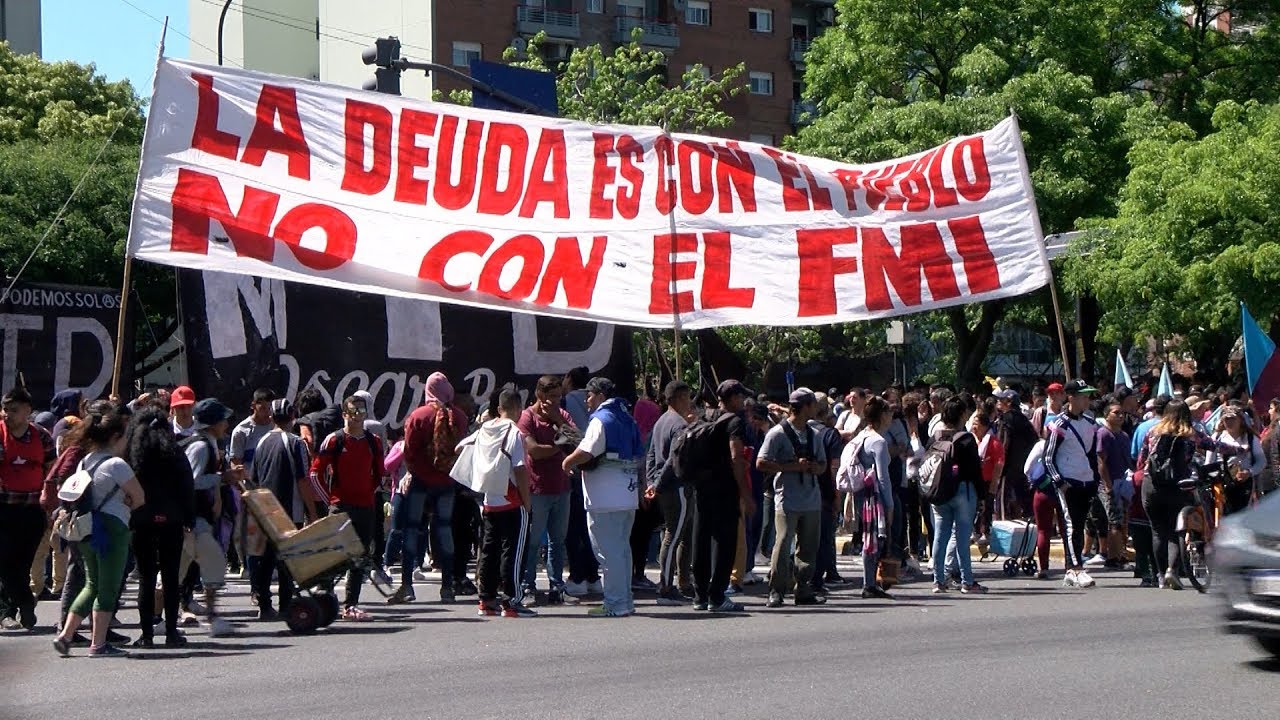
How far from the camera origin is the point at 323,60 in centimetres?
6141

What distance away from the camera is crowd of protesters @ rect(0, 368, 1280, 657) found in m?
10.5

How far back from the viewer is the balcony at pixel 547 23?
57237 millimetres

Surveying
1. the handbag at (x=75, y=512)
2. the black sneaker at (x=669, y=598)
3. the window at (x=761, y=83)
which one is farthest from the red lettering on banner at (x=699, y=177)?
the window at (x=761, y=83)

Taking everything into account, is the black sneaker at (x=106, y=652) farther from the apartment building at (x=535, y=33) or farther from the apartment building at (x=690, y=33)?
the apartment building at (x=690, y=33)

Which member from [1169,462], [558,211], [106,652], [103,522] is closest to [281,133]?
[558,211]

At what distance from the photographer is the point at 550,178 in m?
14.0

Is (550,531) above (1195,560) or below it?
above

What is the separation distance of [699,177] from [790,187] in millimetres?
800

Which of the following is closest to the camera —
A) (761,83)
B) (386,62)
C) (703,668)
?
(703,668)

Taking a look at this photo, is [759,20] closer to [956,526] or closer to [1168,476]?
[956,526]

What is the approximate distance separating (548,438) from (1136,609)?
442 centimetres

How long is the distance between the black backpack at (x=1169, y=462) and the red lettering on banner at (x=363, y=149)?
651 cm

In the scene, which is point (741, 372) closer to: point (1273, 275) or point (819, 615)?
point (819, 615)

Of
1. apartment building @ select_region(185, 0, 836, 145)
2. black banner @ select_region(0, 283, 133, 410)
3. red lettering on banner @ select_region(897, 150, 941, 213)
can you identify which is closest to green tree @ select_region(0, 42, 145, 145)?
apartment building @ select_region(185, 0, 836, 145)
